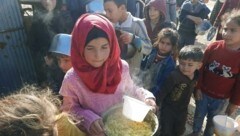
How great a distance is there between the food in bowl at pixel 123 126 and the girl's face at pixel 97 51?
1.18 feet

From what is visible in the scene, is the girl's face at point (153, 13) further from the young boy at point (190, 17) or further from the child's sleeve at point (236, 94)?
the child's sleeve at point (236, 94)

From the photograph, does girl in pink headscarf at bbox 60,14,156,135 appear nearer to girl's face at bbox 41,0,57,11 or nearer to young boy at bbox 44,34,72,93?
young boy at bbox 44,34,72,93

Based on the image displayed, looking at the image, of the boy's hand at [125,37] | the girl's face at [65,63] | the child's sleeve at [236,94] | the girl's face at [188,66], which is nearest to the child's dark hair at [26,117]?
the girl's face at [65,63]

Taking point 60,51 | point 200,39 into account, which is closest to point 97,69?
point 60,51

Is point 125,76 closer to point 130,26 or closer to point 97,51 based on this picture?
point 97,51

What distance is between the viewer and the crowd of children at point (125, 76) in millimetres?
1465

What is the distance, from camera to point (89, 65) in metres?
1.93

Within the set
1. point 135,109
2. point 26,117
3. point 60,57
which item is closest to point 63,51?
point 60,57

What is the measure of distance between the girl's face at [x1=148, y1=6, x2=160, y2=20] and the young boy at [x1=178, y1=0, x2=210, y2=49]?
1.12 m

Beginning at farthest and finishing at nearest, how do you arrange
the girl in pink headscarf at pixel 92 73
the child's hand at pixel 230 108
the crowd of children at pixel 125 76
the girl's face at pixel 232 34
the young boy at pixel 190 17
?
the young boy at pixel 190 17, the child's hand at pixel 230 108, the girl's face at pixel 232 34, the girl in pink headscarf at pixel 92 73, the crowd of children at pixel 125 76

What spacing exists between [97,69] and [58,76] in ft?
3.48

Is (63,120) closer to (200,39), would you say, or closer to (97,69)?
(97,69)

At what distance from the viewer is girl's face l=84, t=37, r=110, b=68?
1854mm

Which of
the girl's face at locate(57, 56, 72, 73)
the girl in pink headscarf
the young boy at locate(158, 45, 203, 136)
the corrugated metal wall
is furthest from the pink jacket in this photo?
the corrugated metal wall
